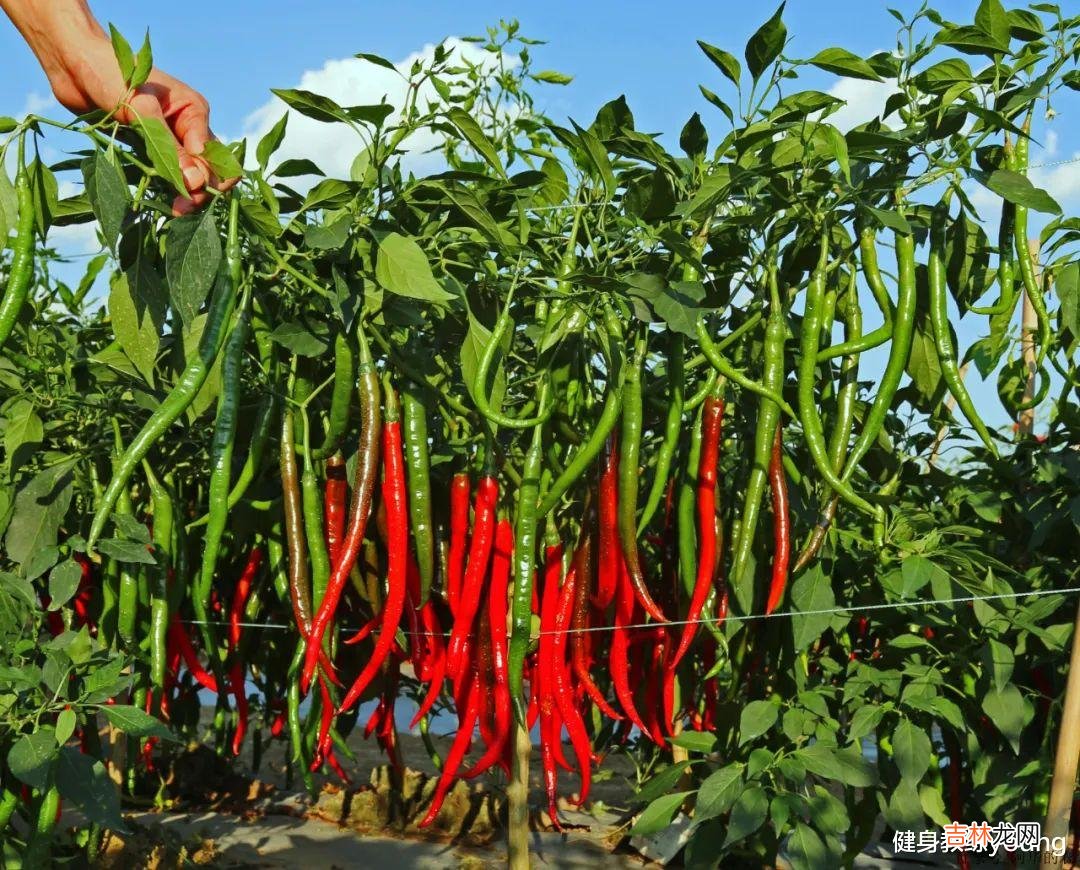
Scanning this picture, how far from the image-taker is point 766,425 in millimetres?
2332

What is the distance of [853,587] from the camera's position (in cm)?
332

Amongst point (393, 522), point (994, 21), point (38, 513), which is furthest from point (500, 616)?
point (994, 21)

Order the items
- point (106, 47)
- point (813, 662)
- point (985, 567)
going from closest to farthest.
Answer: point (106, 47) < point (985, 567) < point (813, 662)

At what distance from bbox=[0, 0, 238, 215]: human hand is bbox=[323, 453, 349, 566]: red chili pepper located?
66cm

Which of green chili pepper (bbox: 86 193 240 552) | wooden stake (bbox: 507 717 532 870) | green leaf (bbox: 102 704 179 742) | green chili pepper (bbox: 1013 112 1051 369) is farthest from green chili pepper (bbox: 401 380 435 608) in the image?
green chili pepper (bbox: 1013 112 1051 369)

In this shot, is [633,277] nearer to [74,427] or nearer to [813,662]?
[74,427]

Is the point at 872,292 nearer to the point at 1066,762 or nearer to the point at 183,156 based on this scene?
the point at 1066,762

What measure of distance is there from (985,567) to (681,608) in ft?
3.20

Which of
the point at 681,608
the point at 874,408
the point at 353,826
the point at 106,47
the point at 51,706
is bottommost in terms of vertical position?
the point at 353,826

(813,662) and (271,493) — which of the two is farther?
(813,662)

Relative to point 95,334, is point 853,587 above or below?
below

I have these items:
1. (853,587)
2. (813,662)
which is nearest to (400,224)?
(853,587)

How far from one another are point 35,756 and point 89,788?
13 centimetres

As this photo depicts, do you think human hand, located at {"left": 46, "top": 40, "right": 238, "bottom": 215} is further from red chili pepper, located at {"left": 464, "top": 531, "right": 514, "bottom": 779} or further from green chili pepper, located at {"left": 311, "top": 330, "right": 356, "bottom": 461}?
red chili pepper, located at {"left": 464, "top": 531, "right": 514, "bottom": 779}
